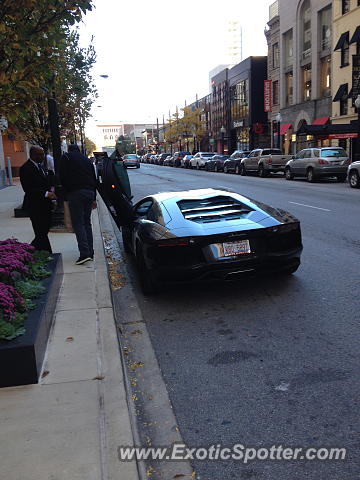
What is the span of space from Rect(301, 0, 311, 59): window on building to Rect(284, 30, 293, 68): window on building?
9.37 feet

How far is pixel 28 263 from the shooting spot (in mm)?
5586

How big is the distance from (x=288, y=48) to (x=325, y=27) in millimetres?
7500

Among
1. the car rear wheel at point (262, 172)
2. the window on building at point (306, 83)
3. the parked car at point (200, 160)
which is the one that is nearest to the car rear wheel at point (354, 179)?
the car rear wheel at point (262, 172)

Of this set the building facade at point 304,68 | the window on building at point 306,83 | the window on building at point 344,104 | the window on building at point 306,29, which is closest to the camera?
the window on building at point 344,104

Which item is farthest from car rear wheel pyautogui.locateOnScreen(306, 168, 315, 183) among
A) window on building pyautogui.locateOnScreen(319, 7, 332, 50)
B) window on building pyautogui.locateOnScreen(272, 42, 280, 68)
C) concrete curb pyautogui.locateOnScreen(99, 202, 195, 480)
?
window on building pyautogui.locateOnScreen(272, 42, 280, 68)

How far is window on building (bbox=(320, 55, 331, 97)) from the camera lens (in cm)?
3774

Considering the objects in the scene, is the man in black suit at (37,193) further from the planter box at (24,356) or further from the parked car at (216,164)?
the parked car at (216,164)

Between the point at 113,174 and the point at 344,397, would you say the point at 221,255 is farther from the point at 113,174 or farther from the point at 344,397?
the point at 113,174

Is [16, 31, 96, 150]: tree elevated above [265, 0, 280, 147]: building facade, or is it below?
below

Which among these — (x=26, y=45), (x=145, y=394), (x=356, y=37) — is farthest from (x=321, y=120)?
(x=145, y=394)

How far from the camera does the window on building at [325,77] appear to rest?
1486 inches

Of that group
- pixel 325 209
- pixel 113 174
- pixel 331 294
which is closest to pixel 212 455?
pixel 331 294

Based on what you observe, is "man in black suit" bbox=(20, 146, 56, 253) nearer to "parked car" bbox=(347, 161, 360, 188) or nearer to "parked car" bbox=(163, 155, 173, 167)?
"parked car" bbox=(347, 161, 360, 188)

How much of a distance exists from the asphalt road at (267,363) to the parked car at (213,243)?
403 mm
